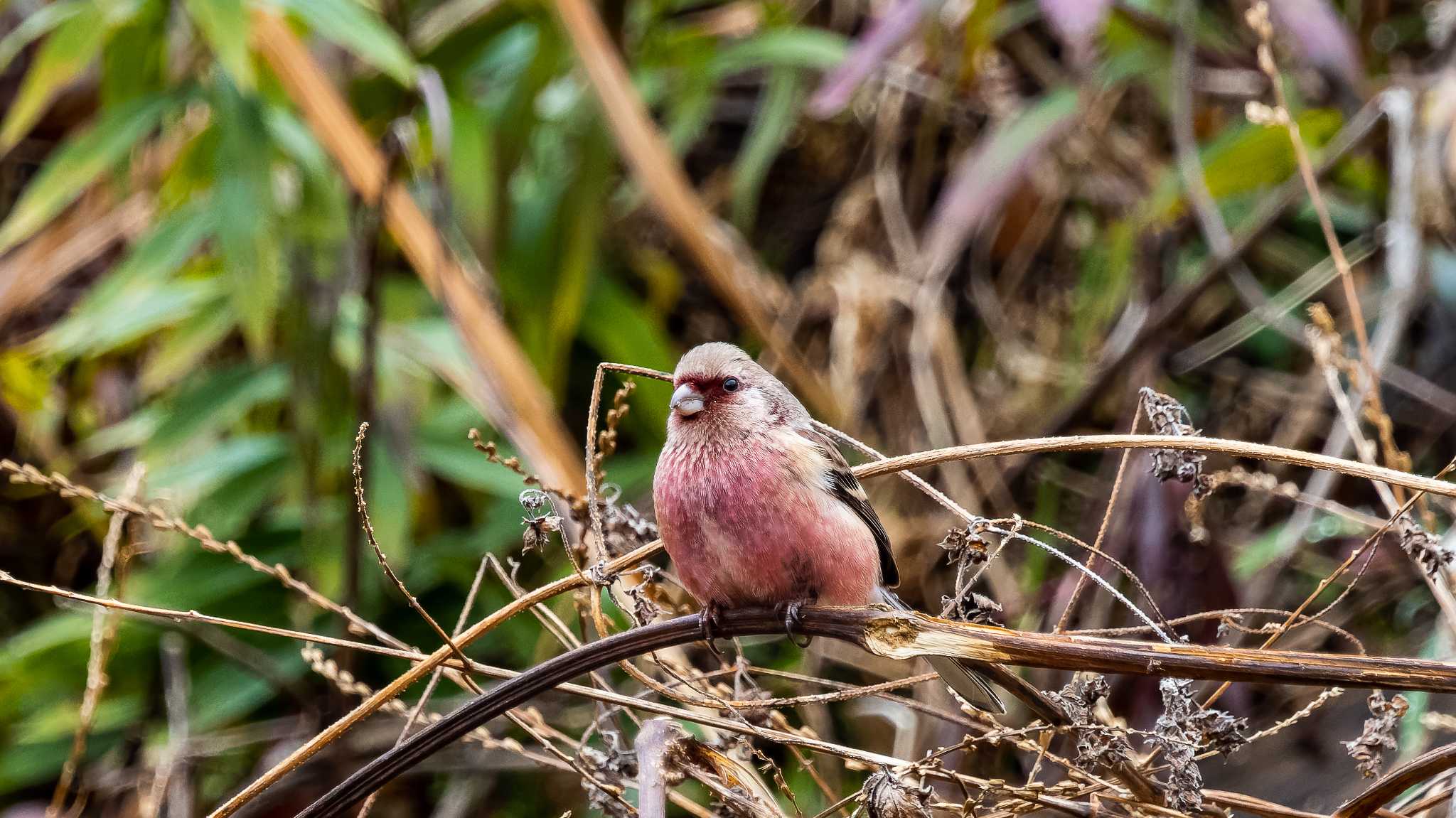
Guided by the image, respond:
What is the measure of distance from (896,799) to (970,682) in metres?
0.62

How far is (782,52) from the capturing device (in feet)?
15.9

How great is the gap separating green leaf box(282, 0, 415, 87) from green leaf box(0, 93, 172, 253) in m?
0.67

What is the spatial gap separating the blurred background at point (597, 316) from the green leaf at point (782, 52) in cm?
2

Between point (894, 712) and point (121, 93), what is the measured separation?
322 cm

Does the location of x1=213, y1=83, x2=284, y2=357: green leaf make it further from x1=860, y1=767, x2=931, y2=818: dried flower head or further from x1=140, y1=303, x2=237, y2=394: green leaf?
x1=860, y1=767, x2=931, y2=818: dried flower head

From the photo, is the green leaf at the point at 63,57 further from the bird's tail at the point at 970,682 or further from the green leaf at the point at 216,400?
the bird's tail at the point at 970,682

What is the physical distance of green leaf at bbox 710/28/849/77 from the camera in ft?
15.7

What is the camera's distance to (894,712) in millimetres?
Answer: 3945

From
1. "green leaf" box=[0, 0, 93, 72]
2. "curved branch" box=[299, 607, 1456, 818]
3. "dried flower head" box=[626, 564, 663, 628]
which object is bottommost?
"dried flower head" box=[626, 564, 663, 628]

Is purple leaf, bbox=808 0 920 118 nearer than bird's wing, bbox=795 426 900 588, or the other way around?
bird's wing, bbox=795 426 900 588

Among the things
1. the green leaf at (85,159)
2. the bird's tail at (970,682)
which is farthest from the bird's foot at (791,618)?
the green leaf at (85,159)

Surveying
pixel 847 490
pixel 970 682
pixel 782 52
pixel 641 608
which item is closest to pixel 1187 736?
pixel 970 682

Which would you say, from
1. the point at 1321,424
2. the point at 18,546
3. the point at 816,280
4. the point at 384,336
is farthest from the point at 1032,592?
the point at 18,546

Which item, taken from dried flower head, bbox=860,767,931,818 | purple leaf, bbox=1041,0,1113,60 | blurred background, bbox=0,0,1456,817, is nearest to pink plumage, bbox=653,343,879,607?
blurred background, bbox=0,0,1456,817
